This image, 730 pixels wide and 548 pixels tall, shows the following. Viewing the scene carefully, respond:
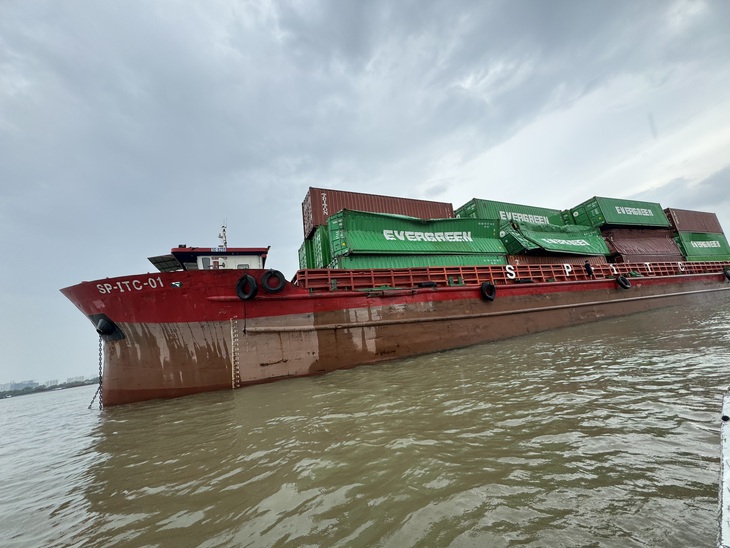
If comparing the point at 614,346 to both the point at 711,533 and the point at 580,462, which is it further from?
the point at 711,533

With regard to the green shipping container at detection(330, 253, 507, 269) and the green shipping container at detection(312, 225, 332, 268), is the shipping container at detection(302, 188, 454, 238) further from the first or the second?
the green shipping container at detection(330, 253, 507, 269)

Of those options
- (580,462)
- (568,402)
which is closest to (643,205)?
(568,402)

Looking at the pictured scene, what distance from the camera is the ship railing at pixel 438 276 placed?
9336 mm

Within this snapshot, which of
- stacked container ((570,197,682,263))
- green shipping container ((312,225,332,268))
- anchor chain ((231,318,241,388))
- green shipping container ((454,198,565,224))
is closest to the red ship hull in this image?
anchor chain ((231,318,241,388))

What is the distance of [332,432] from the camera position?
3.69m

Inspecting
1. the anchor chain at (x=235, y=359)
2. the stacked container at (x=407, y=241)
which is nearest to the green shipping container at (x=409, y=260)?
the stacked container at (x=407, y=241)

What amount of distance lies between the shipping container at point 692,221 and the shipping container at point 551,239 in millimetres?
10914

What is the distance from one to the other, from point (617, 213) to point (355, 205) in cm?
2060

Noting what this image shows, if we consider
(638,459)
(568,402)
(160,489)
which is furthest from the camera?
(568,402)

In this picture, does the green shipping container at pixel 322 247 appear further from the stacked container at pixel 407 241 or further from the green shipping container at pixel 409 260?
the stacked container at pixel 407 241

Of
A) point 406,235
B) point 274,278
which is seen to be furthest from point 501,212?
point 274,278

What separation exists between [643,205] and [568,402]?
29.2 m

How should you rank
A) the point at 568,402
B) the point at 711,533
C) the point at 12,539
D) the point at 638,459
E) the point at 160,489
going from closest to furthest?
the point at 711,533, the point at 638,459, the point at 12,539, the point at 160,489, the point at 568,402

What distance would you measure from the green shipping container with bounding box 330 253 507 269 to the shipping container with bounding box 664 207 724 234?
21668mm
